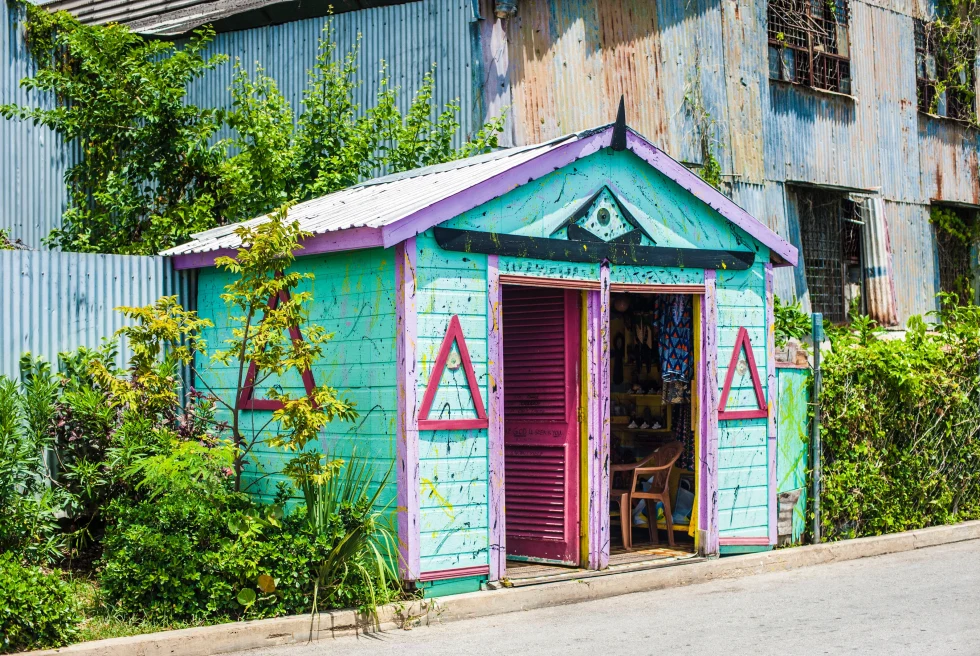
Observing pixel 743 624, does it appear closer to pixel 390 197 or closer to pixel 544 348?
pixel 544 348

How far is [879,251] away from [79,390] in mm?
13015

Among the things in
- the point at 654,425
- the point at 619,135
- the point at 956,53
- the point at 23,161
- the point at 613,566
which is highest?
the point at 956,53

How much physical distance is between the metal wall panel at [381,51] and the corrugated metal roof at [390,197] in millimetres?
3033

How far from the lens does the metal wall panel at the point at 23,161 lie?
50.4 feet

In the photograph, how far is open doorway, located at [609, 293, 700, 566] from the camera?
11.7 meters

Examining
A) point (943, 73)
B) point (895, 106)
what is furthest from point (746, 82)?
point (943, 73)

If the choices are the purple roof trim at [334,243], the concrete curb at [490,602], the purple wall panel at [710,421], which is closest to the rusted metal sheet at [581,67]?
the purple wall panel at [710,421]

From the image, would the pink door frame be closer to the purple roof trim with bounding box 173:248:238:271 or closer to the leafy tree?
the purple roof trim with bounding box 173:248:238:271

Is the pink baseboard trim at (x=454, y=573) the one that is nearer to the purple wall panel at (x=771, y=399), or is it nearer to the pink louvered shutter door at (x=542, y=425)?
the pink louvered shutter door at (x=542, y=425)

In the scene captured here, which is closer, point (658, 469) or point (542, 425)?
point (542, 425)

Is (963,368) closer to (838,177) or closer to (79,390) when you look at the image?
(838,177)

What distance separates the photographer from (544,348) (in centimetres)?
1085

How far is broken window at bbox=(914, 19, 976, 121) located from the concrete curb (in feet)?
31.2

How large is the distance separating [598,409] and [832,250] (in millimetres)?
9308
